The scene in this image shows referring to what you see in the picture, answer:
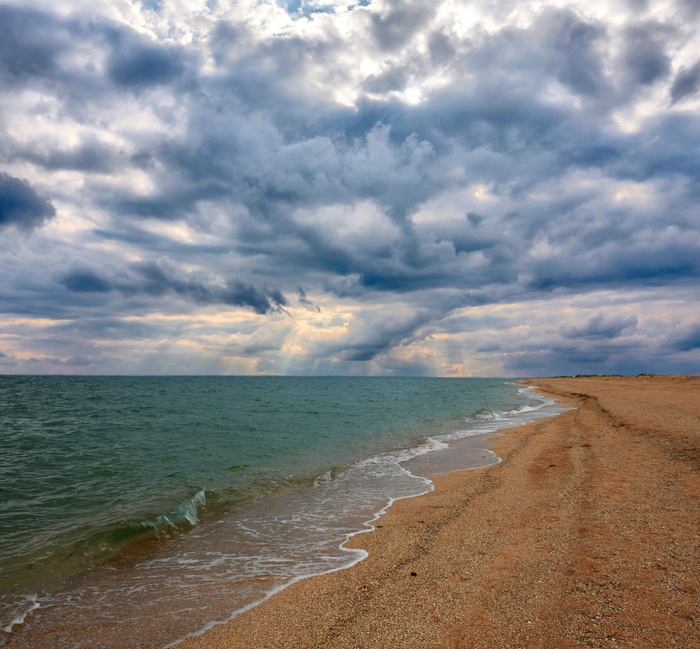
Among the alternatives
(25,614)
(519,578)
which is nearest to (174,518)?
(25,614)

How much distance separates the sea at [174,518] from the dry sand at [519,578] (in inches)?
38.8

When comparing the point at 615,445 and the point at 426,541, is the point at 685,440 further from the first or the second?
the point at 426,541

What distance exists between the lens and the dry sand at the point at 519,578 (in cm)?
462

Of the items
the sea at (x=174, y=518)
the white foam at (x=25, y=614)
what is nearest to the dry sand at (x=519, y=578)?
the sea at (x=174, y=518)

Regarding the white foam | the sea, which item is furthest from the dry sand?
the white foam

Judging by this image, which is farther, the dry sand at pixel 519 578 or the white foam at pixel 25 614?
the white foam at pixel 25 614

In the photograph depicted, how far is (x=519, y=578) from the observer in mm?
5891

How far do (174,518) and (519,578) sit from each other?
925cm

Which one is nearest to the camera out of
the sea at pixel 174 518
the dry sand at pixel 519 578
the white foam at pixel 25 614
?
the dry sand at pixel 519 578

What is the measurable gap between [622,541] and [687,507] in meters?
2.58

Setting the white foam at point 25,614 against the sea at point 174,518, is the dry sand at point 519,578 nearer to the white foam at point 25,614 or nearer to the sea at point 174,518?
the sea at point 174,518

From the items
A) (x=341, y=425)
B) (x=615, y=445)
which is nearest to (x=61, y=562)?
(x=615, y=445)

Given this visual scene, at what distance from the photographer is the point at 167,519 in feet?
35.2

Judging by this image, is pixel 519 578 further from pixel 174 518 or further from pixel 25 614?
pixel 174 518
